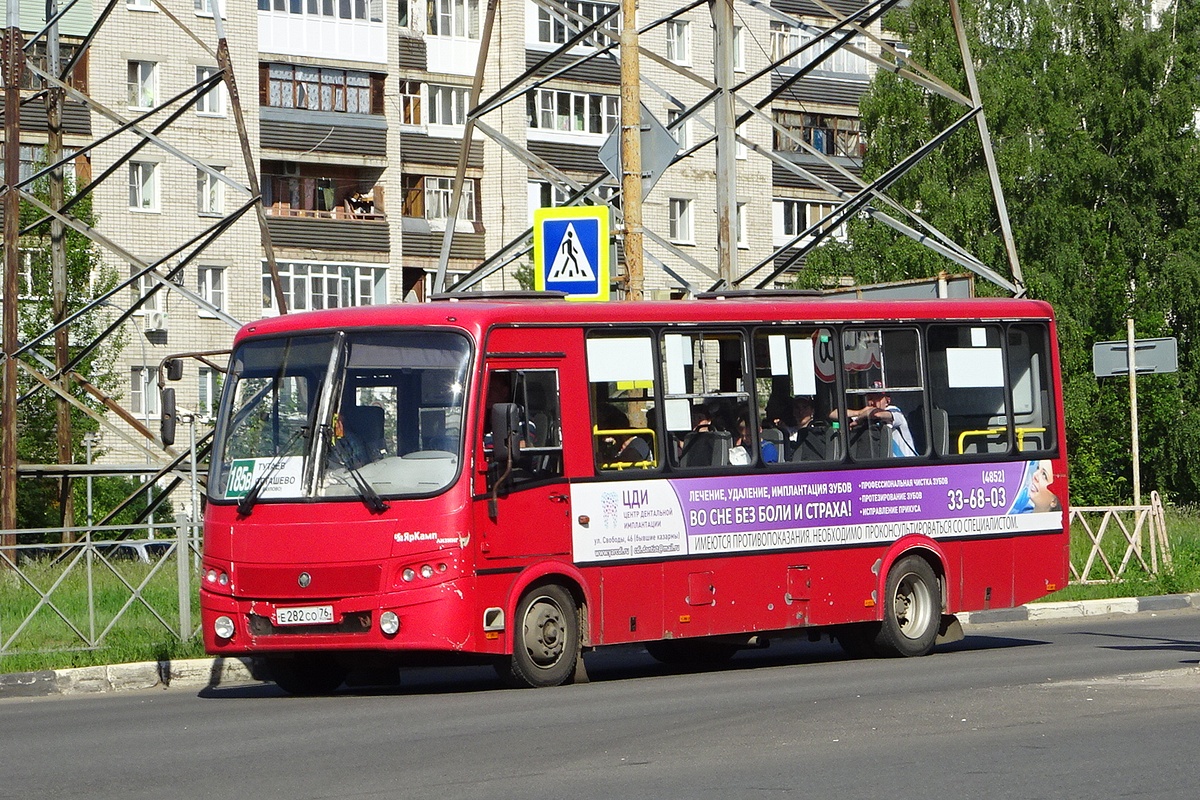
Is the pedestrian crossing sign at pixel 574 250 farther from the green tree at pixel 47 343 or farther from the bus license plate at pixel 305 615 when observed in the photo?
the green tree at pixel 47 343

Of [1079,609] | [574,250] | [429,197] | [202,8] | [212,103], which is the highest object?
[202,8]

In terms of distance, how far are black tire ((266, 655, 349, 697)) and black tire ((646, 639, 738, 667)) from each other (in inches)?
114

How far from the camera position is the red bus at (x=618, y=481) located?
1438 cm

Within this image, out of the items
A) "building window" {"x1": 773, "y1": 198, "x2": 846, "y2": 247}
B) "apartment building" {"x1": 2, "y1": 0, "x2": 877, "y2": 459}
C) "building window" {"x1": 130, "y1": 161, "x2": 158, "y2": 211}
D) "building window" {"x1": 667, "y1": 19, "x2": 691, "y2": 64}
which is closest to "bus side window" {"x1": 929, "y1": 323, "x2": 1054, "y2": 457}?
"apartment building" {"x1": 2, "y1": 0, "x2": 877, "y2": 459}

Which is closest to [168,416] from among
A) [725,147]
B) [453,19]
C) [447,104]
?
[725,147]

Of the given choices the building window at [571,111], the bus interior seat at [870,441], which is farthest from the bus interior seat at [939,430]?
the building window at [571,111]

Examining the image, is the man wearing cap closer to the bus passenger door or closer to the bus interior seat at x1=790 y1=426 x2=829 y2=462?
the bus interior seat at x1=790 y1=426 x2=829 y2=462

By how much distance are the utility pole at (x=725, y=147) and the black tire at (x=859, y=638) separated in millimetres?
6554

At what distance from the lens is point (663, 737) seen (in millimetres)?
11148

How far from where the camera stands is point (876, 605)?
678 inches

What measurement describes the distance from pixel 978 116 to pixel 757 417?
886cm

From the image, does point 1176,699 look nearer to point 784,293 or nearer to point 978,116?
point 784,293

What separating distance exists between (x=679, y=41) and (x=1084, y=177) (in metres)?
14.7

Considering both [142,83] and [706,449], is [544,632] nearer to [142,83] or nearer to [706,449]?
[706,449]
